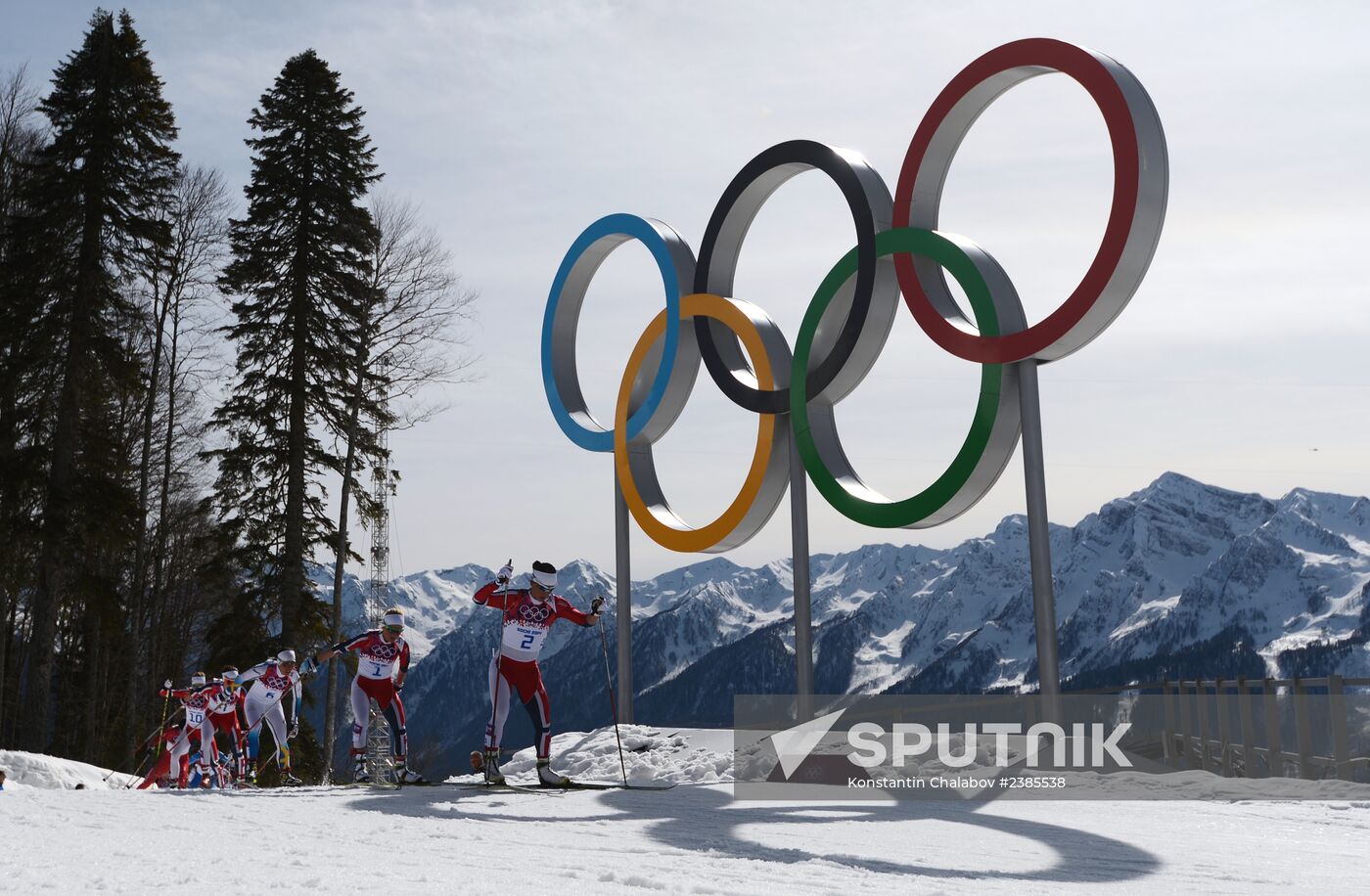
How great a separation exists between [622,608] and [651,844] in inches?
405

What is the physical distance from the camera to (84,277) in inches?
986

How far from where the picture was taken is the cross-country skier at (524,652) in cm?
1291

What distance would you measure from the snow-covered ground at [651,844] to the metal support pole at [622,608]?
18.0 ft

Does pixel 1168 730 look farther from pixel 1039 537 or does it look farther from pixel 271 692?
pixel 271 692

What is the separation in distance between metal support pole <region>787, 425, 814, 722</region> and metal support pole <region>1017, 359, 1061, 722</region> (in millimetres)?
3461

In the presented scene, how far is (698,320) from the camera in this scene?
1828 centimetres

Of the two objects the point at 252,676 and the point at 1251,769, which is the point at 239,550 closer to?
the point at 252,676

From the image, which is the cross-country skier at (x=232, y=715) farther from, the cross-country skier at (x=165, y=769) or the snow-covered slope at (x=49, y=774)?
the snow-covered slope at (x=49, y=774)

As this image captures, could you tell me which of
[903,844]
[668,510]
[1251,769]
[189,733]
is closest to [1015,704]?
[1251,769]

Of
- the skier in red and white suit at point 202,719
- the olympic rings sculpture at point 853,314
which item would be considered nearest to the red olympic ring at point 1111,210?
the olympic rings sculpture at point 853,314

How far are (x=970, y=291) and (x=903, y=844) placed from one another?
6.90 metres

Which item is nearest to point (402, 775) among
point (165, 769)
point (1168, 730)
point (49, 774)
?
point (165, 769)

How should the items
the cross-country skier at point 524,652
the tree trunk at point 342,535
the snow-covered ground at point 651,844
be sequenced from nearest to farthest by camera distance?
the snow-covered ground at point 651,844, the cross-country skier at point 524,652, the tree trunk at point 342,535

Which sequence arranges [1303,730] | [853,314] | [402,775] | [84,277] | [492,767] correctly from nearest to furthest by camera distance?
1. [492,767]
2. [402,775]
3. [1303,730]
4. [853,314]
5. [84,277]
